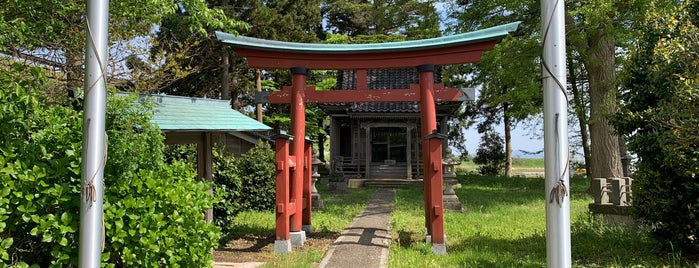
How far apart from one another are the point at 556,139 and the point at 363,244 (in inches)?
188

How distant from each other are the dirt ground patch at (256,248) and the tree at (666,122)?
4561 mm

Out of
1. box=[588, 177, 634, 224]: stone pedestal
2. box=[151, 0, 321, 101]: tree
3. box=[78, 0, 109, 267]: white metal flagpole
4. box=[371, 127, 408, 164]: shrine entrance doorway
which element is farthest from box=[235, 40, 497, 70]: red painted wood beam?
box=[371, 127, 408, 164]: shrine entrance doorway

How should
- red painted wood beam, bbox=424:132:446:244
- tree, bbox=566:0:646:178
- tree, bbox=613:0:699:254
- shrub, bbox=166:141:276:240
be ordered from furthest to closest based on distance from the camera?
tree, bbox=566:0:646:178 → shrub, bbox=166:141:276:240 → red painted wood beam, bbox=424:132:446:244 → tree, bbox=613:0:699:254

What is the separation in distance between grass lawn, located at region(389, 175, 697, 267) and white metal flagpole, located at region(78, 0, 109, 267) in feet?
13.0

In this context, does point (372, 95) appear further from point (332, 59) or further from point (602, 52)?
point (602, 52)

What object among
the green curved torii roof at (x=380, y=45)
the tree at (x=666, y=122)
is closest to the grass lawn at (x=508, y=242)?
the tree at (x=666, y=122)

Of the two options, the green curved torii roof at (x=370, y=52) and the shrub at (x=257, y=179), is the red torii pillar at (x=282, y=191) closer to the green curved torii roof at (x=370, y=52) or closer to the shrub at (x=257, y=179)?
the green curved torii roof at (x=370, y=52)

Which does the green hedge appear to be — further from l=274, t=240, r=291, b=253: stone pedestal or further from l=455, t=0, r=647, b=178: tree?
l=455, t=0, r=647, b=178: tree

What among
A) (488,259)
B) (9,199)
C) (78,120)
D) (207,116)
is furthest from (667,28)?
(9,199)

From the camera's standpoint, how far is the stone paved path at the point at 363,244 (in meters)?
5.88

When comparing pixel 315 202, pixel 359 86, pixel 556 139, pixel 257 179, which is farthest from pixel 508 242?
pixel 257 179

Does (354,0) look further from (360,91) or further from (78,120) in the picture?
(78,120)

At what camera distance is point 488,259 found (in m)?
5.97

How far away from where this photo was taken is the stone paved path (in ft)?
19.3
